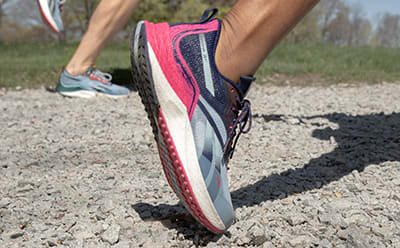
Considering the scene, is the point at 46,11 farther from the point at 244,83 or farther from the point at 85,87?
the point at 244,83

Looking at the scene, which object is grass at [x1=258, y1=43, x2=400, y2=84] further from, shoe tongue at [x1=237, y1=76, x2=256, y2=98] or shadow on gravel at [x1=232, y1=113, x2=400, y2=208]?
shoe tongue at [x1=237, y1=76, x2=256, y2=98]

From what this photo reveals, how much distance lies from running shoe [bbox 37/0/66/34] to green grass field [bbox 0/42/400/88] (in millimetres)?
1230

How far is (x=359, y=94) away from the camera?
4.10 m

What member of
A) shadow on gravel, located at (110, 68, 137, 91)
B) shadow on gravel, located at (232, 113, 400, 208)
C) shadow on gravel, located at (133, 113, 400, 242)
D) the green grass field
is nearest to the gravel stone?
shadow on gravel, located at (133, 113, 400, 242)

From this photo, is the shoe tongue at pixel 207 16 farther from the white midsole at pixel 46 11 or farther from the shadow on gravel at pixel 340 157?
the white midsole at pixel 46 11

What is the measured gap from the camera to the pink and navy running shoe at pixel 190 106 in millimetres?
1119

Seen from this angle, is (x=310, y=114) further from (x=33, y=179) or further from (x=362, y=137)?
(x=33, y=179)

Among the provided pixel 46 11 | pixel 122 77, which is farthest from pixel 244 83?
pixel 122 77

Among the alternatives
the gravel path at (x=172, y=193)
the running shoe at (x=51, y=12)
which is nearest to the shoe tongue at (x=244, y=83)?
the gravel path at (x=172, y=193)

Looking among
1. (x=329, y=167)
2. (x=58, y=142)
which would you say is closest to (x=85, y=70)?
(x=58, y=142)

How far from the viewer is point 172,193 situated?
161 cm

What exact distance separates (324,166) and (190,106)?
99 cm

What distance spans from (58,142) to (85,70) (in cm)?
154

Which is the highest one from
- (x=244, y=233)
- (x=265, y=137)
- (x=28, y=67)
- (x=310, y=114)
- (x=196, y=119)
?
(x=196, y=119)
